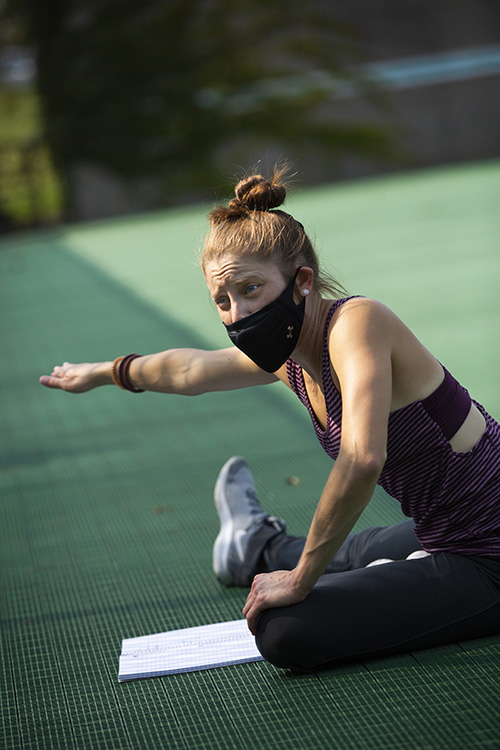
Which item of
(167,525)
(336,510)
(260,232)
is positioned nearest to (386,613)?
(336,510)

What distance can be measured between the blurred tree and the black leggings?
15.0 meters

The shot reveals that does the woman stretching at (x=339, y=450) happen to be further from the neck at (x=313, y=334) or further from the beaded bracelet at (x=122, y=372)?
the beaded bracelet at (x=122, y=372)

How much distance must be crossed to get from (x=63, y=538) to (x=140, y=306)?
15.1 feet

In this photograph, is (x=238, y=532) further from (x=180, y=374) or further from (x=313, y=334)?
(x=313, y=334)

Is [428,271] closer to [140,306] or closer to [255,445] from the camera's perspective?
[140,306]

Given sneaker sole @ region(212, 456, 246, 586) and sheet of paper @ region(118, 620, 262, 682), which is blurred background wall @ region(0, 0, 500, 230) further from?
sheet of paper @ region(118, 620, 262, 682)

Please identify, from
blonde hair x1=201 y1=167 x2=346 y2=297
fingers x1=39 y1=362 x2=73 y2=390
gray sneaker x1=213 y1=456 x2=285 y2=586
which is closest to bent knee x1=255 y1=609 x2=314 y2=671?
gray sneaker x1=213 y1=456 x2=285 y2=586

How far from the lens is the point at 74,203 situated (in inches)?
638

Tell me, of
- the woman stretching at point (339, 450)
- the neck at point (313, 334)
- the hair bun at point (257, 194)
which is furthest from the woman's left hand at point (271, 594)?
the hair bun at point (257, 194)

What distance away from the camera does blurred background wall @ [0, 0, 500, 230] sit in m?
16.4

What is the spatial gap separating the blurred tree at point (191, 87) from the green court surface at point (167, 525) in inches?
346

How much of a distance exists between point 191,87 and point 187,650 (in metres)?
15.8

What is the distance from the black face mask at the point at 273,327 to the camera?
1.99 metres

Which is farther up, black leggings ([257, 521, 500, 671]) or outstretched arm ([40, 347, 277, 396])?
outstretched arm ([40, 347, 277, 396])
